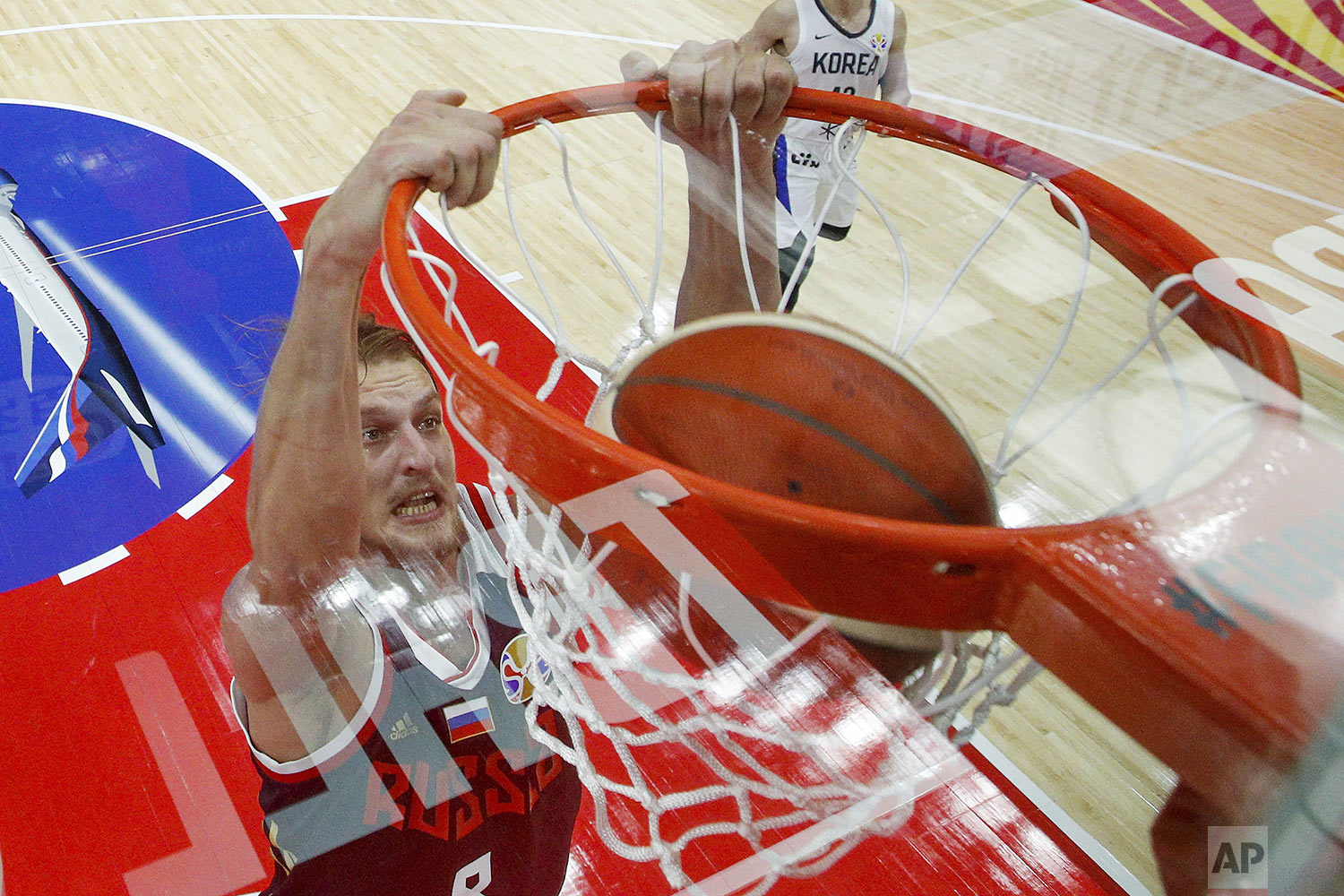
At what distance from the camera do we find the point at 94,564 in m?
2.03

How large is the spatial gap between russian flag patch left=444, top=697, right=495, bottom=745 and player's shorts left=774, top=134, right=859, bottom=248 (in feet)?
2.51

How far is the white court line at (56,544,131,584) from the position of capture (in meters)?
2.00

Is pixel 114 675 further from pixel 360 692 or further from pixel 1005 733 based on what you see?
pixel 1005 733

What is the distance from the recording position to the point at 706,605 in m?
0.90

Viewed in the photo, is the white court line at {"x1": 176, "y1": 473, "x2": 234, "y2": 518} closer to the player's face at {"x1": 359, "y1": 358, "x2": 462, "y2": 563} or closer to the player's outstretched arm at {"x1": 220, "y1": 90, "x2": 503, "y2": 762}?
the player's face at {"x1": 359, "y1": 358, "x2": 462, "y2": 563}

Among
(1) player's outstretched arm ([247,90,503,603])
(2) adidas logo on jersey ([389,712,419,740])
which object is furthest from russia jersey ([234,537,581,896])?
(1) player's outstretched arm ([247,90,503,603])

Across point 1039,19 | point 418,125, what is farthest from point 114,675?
point 1039,19

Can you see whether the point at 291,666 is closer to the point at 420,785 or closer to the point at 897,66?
the point at 420,785

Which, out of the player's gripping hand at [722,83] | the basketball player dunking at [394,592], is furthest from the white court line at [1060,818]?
the player's gripping hand at [722,83]

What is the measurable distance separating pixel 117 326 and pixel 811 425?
2278 millimetres

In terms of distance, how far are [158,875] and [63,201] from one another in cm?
216

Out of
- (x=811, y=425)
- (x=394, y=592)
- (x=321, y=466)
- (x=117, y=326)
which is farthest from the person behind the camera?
(x=117, y=326)

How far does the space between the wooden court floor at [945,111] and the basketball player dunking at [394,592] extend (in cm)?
34

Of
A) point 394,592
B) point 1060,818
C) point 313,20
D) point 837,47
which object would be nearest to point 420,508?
point 394,592
